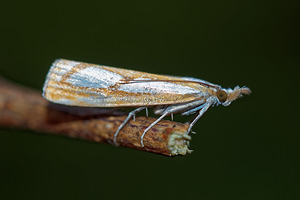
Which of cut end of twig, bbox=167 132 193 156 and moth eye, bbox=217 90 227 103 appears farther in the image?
moth eye, bbox=217 90 227 103

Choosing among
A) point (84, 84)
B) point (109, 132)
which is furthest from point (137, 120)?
point (84, 84)

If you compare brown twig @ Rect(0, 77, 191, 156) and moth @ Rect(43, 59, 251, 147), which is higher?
moth @ Rect(43, 59, 251, 147)

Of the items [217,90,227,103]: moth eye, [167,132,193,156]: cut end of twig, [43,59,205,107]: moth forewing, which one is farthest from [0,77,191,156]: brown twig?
[217,90,227,103]: moth eye

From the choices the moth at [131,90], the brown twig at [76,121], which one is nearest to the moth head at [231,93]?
the moth at [131,90]

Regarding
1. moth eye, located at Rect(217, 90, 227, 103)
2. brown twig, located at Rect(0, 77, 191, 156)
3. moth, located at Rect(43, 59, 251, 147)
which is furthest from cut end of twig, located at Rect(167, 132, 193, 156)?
moth eye, located at Rect(217, 90, 227, 103)

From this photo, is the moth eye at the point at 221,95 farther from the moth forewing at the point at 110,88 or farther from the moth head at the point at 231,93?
the moth forewing at the point at 110,88

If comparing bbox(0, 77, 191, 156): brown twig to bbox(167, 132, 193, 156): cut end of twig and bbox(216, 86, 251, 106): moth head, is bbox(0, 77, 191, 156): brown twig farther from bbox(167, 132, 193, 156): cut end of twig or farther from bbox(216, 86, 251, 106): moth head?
bbox(216, 86, 251, 106): moth head

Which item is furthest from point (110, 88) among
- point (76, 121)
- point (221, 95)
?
point (221, 95)

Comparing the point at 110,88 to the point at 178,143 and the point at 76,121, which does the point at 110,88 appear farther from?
the point at 178,143

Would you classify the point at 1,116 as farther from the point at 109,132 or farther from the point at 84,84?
Result: the point at 109,132
